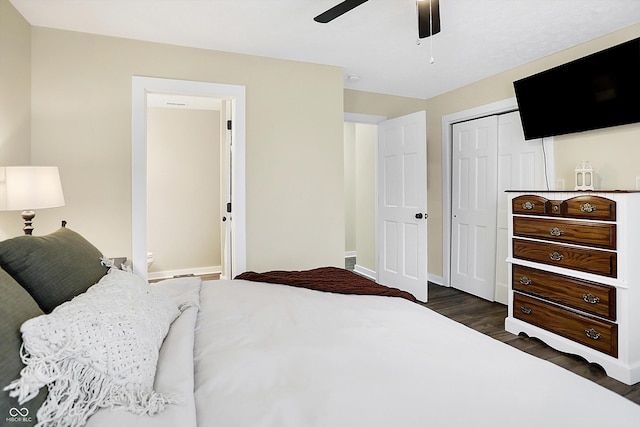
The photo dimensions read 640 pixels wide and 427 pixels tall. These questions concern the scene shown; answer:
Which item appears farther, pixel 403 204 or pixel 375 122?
pixel 375 122

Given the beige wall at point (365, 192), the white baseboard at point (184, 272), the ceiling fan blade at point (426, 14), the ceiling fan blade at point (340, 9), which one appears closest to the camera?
the ceiling fan blade at point (340, 9)

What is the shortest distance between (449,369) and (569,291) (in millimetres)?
2166

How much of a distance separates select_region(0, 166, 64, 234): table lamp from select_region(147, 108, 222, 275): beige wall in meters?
2.80

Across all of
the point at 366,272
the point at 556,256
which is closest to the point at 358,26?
the point at 556,256

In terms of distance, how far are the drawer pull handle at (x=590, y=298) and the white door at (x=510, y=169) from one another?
4.08ft

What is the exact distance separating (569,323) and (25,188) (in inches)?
146

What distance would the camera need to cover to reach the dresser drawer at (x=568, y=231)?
2.35 metres

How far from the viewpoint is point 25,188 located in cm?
199

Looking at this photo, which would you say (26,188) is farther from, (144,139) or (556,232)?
(556,232)

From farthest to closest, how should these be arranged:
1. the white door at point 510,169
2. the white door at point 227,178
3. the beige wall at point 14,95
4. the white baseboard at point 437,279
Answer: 1. the white baseboard at point 437,279
2. the white door at point 227,178
3. the white door at point 510,169
4. the beige wall at point 14,95

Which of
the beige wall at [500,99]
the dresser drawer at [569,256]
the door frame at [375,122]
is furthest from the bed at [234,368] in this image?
the door frame at [375,122]

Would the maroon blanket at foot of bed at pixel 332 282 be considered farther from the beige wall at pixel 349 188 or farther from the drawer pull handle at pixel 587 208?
the beige wall at pixel 349 188

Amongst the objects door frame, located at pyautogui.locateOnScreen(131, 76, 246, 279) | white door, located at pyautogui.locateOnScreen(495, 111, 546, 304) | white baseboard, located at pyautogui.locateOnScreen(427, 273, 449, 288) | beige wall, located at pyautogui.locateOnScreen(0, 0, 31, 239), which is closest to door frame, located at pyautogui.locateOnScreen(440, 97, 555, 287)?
white baseboard, located at pyautogui.locateOnScreen(427, 273, 449, 288)

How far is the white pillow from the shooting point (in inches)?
29.1
